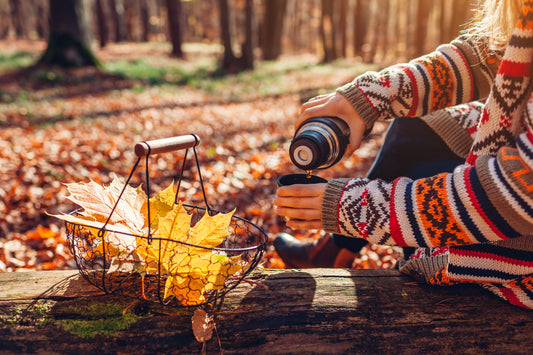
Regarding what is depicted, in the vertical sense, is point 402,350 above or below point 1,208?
above

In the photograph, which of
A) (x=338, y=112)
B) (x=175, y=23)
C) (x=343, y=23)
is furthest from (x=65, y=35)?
(x=343, y=23)

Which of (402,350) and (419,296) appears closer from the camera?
(402,350)

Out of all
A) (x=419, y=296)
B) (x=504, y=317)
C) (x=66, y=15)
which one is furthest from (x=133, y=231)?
(x=66, y=15)


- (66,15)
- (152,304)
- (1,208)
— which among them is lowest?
(1,208)

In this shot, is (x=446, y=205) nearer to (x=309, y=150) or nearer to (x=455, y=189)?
(x=455, y=189)

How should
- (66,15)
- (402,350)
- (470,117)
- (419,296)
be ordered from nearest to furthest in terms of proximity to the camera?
(402,350) < (419,296) < (470,117) < (66,15)

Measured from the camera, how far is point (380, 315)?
→ 137 centimetres

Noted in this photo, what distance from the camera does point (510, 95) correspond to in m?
1.23

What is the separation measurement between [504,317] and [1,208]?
3.58 metres

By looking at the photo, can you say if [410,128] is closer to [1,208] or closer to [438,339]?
[438,339]

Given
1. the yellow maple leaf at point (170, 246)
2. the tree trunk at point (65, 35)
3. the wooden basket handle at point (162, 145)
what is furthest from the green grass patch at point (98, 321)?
the tree trunk at point (65, 35)

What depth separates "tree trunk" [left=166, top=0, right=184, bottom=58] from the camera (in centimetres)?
1506

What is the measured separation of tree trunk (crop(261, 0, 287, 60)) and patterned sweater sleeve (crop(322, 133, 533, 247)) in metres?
17.0

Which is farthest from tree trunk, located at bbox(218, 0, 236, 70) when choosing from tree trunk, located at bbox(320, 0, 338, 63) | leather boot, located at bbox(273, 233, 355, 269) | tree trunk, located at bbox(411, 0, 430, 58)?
leather boot, located at bbox(273, 233, 355, 269)
